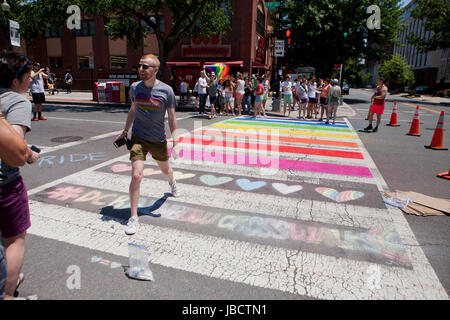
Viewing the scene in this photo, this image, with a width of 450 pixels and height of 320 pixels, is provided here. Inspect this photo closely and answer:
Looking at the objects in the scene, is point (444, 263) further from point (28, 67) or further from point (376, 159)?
point (376, 159)

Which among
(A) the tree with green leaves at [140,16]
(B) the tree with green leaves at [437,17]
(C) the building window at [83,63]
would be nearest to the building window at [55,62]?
(C) the building window at [83,63]

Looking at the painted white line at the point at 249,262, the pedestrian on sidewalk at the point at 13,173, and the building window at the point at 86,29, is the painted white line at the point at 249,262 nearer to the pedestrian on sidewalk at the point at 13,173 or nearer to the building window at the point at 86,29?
the pedestrian on sidewalk at the point at 13,173

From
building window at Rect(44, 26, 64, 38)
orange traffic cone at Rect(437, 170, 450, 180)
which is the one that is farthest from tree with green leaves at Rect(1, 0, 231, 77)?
orange traffic cone at Rect(437, 170, 450, 180)

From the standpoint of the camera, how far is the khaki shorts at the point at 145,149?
3.78 metres

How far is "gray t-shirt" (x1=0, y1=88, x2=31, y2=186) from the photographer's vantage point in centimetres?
213

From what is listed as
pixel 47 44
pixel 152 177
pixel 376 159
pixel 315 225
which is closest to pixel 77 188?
pixel 152 177

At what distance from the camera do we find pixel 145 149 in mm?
3953

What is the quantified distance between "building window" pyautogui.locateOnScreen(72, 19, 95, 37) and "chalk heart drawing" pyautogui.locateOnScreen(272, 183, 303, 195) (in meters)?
34.0

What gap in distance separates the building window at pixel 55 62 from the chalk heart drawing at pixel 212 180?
35.8 m

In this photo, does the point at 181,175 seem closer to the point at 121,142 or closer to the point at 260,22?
the point at 121,142

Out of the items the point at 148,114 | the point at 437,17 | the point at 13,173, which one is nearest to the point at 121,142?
the point at 148,114

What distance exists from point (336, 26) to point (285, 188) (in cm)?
2924

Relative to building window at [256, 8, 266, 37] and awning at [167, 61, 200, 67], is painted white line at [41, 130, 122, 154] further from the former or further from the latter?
building window at [256, 8, 266, 37]
